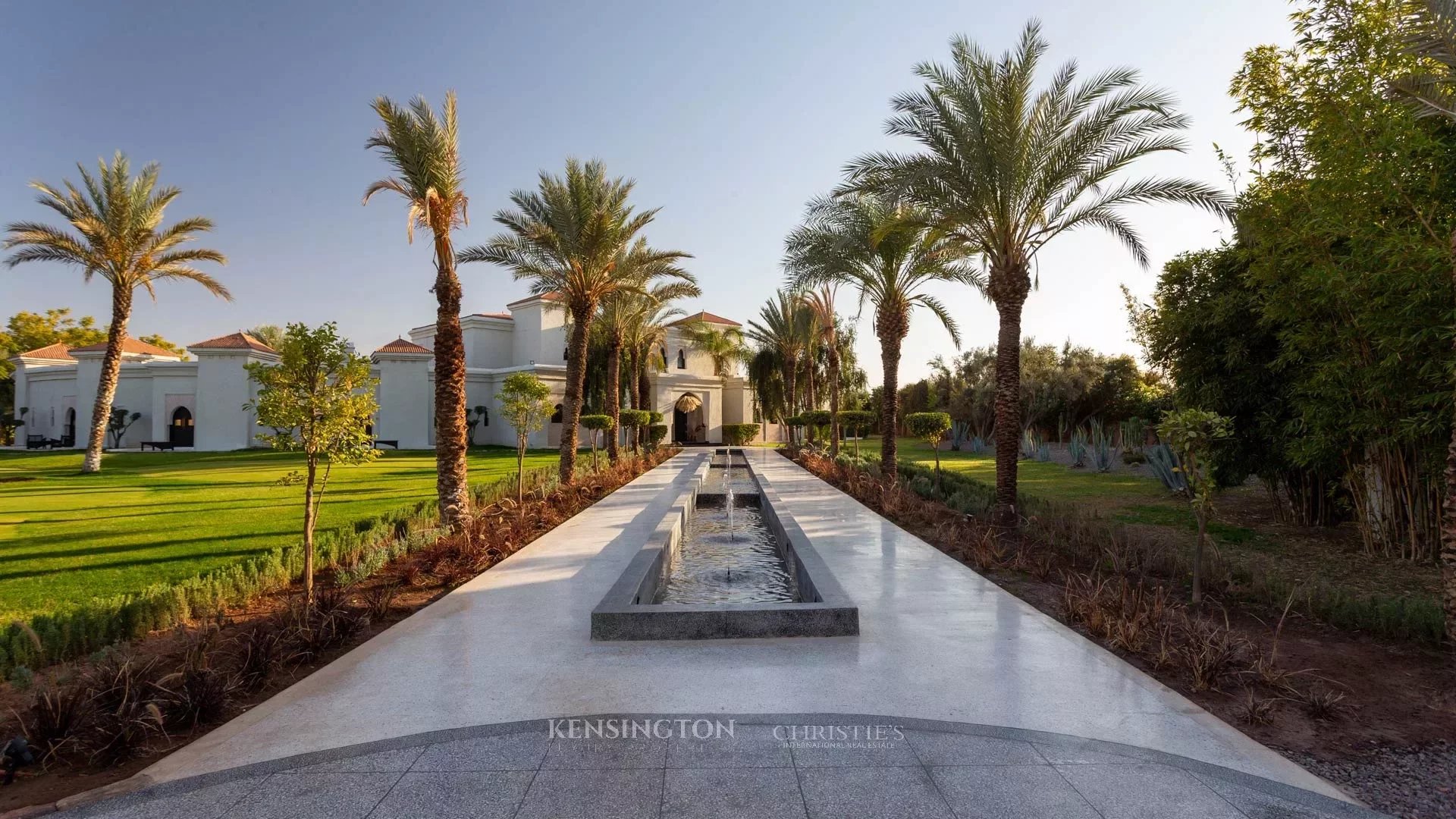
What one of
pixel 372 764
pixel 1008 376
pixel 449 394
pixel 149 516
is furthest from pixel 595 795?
pixel 149 516

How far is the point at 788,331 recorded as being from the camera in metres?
29.9

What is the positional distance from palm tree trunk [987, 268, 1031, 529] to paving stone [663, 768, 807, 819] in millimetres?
8385

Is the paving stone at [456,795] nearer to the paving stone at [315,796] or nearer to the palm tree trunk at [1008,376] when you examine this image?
the paving stone at [315,796]

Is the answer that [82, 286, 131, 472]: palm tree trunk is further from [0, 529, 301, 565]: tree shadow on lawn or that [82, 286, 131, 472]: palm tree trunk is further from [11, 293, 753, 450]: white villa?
[0, 529, 301, 565]: tree shadow on lawn

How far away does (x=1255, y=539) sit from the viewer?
10.4 metres

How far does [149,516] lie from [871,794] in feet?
42.6

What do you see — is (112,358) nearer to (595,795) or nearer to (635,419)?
(635,419)

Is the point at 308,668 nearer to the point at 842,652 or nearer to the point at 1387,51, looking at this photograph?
the point at 842,652

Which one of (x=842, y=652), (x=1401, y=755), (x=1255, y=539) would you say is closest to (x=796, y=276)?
(x=1255, y=539)

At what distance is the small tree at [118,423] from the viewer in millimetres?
32531

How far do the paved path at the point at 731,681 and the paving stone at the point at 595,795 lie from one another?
680mm

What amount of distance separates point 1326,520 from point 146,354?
50698mm

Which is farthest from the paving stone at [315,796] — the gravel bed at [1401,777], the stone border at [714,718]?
the gravel bed at [1401,777]

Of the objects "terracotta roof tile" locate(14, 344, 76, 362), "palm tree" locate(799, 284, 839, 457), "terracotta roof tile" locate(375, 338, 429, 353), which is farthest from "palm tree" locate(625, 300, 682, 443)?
"terracotta roof tile" locate(14, 344, 76, 362)
